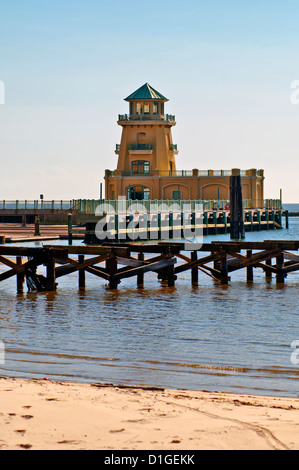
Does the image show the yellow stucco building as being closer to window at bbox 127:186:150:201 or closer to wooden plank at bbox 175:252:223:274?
window at bbox 127:186:150:201

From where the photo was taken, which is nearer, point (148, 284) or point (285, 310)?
point (285, 310)

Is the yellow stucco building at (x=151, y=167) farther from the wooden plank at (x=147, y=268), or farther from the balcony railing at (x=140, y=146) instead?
the wooden plank at (x=147, y=268)

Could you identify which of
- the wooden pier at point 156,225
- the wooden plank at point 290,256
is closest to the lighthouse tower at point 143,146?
the wooden pier at point 156,225

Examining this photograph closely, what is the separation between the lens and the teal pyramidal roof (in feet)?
289

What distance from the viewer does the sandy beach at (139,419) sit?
23.1ft

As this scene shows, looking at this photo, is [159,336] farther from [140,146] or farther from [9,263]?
[140,146]

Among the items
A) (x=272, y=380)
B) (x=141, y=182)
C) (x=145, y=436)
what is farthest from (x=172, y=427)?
(x=141, y=182)

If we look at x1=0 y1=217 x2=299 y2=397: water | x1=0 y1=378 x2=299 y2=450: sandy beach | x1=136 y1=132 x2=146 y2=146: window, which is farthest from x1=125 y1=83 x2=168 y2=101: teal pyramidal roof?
x1=0 y1=378 x2=299 y2=450: sandy beach

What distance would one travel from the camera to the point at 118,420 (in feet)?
26.0

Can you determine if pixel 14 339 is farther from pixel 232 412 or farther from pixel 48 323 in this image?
pixel 232 412

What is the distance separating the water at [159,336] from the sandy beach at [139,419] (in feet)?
4.08

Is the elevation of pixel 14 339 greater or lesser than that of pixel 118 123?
lesser

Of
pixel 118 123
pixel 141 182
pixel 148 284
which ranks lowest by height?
pixel 148 284
